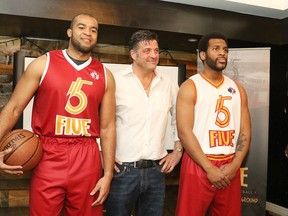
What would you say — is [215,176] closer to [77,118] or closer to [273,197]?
[77,118]

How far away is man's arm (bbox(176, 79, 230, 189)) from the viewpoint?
2.25m

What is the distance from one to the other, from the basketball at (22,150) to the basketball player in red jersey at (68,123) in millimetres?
41

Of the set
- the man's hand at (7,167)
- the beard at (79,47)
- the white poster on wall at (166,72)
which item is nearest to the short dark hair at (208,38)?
the beard at (79,47)

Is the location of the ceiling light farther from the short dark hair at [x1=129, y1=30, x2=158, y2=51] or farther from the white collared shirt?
the white collared shirt

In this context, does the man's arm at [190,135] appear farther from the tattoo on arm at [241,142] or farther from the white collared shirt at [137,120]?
the tattoo on arm at [241,142]

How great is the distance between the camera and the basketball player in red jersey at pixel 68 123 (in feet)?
6.37

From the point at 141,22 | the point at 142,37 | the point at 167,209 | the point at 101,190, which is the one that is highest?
the point at 141,22

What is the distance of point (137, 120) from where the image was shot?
7.39 ft

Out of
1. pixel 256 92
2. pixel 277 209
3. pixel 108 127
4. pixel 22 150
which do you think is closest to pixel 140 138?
pixel 108 127

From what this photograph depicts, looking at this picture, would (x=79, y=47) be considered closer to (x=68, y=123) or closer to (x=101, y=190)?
(x=68, y=123)

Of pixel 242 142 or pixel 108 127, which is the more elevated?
pixel 108 127

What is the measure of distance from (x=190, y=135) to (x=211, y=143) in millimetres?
169

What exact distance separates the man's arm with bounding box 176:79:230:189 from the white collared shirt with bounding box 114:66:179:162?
12 centimetres

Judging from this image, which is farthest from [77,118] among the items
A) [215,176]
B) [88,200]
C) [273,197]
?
[273,197]
